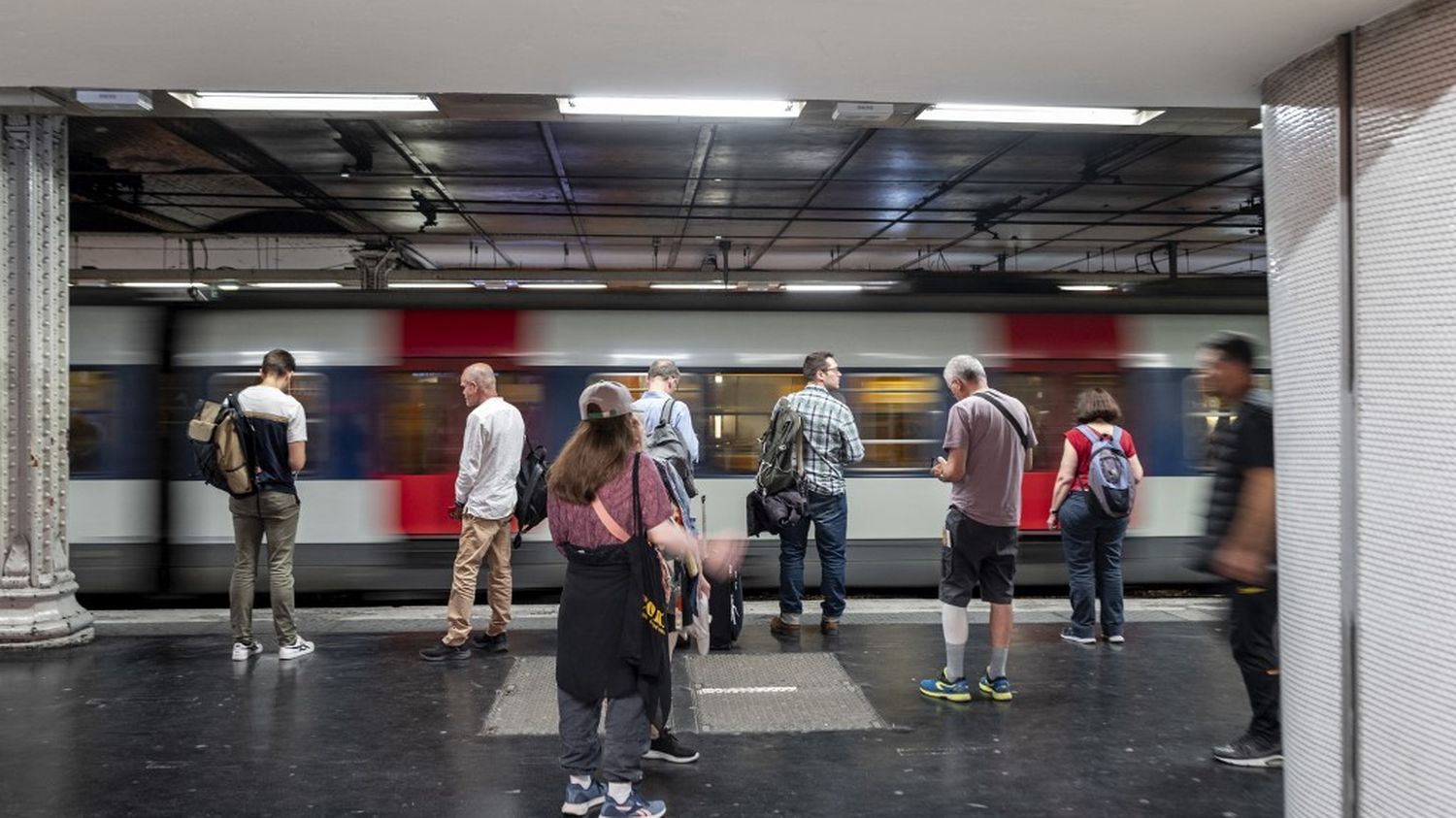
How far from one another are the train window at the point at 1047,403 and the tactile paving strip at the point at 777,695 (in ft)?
12.0

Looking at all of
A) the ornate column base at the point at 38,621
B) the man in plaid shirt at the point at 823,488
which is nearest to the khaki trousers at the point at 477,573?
the man in plaid shirt at the point at 823,488

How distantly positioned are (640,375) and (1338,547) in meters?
6.39

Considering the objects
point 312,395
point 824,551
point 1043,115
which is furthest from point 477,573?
point 1043,115

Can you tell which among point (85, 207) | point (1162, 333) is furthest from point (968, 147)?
point (85, 207)

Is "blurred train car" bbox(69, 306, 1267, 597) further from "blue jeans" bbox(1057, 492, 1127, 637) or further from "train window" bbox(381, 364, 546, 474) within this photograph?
"blue jeans" bbox(1057, 492, 1127, 637)

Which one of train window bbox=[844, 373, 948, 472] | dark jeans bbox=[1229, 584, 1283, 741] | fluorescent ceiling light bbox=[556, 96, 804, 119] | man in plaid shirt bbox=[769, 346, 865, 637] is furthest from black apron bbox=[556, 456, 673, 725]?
train window bbox=[844, 373, 948, 472]

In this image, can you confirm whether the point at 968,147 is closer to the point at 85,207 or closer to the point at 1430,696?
the point at 1430,696

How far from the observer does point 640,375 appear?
905cm

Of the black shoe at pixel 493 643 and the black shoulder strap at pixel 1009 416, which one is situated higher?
the black shoulder strap at pixel 1009 416

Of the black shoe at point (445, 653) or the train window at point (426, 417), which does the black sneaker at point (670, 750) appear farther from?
the train window at point (426, 417)

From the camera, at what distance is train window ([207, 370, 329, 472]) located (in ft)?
29.0

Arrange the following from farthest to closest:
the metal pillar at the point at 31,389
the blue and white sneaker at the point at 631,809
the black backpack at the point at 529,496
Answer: the metal pillar at the point at 31,389
the black backpack at the point at 529,496
the blue and white sneaker at the point at 631,809

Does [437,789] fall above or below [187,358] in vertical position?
below

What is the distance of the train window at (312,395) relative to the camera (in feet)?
29.0
